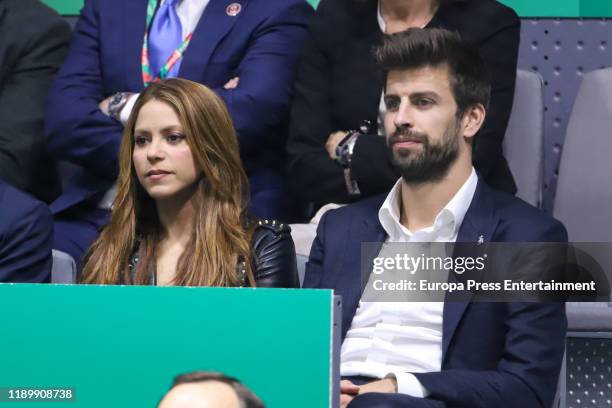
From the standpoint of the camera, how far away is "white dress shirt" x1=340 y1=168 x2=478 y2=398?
2.01 m

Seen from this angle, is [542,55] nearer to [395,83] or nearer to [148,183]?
[395,83]

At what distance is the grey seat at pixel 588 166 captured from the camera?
261 centimetres

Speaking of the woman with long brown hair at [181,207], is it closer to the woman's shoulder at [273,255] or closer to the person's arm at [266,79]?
the woman's shoulder at [273,255]

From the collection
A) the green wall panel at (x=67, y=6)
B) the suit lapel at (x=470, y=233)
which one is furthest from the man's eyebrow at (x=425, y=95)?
the green wall panel at (x=67, y=6)

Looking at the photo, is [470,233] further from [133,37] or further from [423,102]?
[133,37]

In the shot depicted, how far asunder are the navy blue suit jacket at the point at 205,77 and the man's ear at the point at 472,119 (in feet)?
1.98

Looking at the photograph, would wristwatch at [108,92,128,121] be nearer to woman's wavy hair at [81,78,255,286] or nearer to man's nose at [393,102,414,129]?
woman's wavy hair at [81,78,255,286]

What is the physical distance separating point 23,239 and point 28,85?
751 millimetres

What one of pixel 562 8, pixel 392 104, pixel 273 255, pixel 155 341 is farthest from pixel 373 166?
pixel 155 341

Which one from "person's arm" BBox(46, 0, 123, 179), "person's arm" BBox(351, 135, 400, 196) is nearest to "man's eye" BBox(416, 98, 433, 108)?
"person's arm" BBox(351, 135, 400, 196)

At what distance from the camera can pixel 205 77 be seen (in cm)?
277

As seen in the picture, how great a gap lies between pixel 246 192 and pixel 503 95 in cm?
67

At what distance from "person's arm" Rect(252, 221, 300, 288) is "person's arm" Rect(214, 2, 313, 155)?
0.46m

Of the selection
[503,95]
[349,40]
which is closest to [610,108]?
[503,95]
